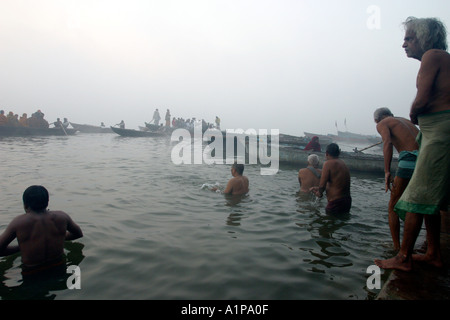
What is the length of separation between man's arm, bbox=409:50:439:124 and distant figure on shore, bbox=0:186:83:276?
12.9 ft

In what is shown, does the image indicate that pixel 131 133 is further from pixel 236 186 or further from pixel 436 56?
pixel 436 56

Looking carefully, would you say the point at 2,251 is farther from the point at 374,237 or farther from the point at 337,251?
the point at 374,237

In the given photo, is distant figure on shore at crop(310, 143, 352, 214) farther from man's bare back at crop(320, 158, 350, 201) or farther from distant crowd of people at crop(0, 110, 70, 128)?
distant crowd of people at crop(0, 110, 70, 128)

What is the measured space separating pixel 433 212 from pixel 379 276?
119 centimetres

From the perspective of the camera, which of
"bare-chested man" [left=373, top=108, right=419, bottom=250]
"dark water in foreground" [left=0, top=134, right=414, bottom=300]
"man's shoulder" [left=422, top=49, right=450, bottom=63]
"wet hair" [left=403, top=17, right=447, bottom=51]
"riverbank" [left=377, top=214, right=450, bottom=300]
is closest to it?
"riverbank" [left=377, top=214, right=450, bottom=300]

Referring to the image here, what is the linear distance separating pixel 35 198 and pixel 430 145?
3976 mm

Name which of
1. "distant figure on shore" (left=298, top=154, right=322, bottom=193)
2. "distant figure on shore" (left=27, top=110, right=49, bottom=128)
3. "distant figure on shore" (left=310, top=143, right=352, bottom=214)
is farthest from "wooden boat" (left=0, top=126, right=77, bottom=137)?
"distant figure on shore" (left=310, top=143, right=352, bottom=214)

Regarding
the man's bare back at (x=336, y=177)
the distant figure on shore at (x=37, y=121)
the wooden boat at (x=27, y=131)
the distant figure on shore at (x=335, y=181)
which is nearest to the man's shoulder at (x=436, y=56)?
the distant figure on shore at (x=335, y=181)

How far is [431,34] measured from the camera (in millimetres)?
2695

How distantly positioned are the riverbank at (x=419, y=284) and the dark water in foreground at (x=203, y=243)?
0.51m

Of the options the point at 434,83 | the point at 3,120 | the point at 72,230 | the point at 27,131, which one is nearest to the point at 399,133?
the point at 434,83

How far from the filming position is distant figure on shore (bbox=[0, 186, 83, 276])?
9.94 ft
